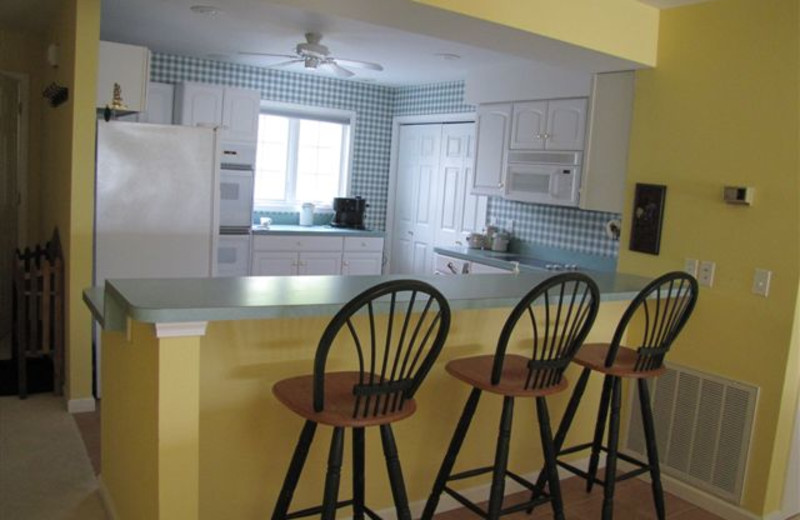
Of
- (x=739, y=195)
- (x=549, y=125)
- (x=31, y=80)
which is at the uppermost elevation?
(x=31, y=80)

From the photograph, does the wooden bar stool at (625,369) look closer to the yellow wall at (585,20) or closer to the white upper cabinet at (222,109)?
the yellow wall at (585,20)

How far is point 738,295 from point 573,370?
797 mm

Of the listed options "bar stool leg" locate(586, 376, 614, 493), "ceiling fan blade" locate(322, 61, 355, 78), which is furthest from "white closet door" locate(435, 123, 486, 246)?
"bar stool leg" locate(586, 376, 614, 493)

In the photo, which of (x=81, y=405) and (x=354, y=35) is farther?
(x=354, y=35)

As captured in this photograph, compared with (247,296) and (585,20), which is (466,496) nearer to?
(247,296)

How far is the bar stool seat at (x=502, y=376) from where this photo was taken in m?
2.29

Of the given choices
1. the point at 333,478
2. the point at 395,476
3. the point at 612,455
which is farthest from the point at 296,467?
the point at 612,455

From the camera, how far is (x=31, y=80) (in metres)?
5.23

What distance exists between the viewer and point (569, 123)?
4500mm

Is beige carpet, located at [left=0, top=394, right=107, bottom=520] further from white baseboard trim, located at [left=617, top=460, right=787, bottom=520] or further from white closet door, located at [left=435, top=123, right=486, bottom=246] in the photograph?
white closet door, located at [left=435, top=123, right=486, bottom=246]

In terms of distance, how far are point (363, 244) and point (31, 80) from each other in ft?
9.79

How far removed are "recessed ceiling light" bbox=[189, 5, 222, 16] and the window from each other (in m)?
2.30

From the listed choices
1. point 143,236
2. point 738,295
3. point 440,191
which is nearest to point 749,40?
point 738,295

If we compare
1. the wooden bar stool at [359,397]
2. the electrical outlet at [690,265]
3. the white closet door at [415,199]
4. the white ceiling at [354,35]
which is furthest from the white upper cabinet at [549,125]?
the wooden bar stool at [359,397]
